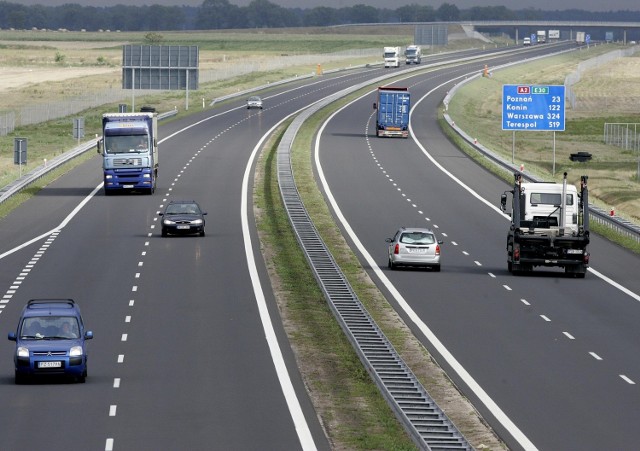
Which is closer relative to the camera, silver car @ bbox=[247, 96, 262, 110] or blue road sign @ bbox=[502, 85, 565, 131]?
blue road sign @ bbox=[502, 85, 565, 131]

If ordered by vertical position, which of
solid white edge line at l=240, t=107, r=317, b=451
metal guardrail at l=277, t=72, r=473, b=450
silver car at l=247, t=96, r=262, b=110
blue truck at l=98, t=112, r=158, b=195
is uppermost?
silver car at l=247, t=96, r=262, b=110

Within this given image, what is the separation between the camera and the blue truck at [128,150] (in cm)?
7194

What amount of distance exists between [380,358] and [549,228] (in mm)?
19676

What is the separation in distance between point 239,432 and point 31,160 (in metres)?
71.7

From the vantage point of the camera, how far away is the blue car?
29375 mm

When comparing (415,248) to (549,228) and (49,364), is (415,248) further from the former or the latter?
(49,364)

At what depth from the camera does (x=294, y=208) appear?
67.8m

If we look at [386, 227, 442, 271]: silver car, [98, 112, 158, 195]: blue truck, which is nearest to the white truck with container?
[386, 227, 442, 271]: silver car

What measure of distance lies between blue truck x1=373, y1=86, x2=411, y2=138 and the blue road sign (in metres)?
16.5

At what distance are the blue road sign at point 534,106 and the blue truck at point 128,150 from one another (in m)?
27.5

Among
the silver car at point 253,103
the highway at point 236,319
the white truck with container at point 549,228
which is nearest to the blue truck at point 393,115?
the highway at point 236,319

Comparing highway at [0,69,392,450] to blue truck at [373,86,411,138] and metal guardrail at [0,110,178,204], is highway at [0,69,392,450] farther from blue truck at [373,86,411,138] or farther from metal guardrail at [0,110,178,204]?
blue truck at [373,86,411,138]

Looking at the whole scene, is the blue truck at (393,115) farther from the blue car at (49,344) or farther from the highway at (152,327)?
the blue car at (49,344)

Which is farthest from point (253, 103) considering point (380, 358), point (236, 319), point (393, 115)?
point (380, 358)
